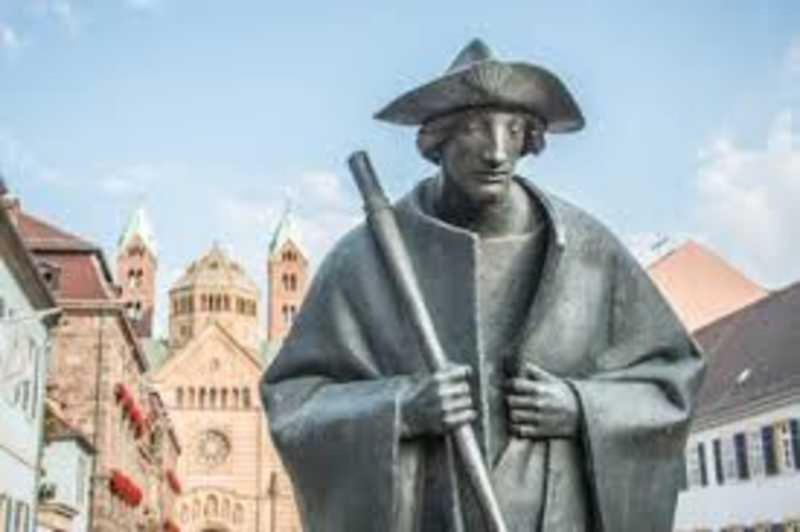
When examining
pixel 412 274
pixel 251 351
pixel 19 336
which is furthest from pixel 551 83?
pixel 251 351

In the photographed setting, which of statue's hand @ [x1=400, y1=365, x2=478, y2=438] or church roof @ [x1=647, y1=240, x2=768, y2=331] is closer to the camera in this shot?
statue's hand @ [x1=400, y1=365, x2=478, y2=438]

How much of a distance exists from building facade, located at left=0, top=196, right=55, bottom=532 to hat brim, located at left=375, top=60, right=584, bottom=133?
23.4 metres

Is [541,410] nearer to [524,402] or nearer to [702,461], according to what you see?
[524,402]

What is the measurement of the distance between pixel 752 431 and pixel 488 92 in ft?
108

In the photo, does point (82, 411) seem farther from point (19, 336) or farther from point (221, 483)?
point (221, 483)

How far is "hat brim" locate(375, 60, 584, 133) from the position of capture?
306 centimetres

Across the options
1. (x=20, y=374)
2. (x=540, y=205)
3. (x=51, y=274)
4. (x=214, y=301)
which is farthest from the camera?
(x=214, y=301)

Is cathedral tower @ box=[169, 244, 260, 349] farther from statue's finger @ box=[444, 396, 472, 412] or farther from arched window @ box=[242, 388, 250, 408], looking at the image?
statue's finger @ box=[444, 396, 472, 412]

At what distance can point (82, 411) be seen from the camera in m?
40.6

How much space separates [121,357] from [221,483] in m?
46.0

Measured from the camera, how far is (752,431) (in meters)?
34.3

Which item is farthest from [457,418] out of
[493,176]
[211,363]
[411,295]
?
[211,363]

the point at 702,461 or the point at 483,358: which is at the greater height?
the point at 702,461

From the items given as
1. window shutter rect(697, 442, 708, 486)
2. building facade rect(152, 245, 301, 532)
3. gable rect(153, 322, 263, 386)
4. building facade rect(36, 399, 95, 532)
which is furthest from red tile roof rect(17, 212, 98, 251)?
gable rect(153, 322, 263, 386)
